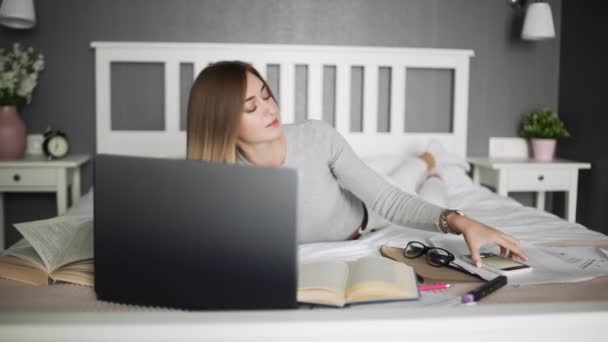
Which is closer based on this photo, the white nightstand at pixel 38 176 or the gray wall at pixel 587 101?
the white nightstand at pixel 38 176

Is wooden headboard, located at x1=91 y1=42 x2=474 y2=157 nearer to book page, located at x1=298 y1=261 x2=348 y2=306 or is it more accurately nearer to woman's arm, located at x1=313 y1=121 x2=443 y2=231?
woman's arm, located at x1=313 y1=121 x2=443 y2=231

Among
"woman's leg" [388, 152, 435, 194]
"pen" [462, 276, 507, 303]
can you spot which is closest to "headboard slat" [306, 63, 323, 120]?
"woman's leg" [388, 152, 435, 194]

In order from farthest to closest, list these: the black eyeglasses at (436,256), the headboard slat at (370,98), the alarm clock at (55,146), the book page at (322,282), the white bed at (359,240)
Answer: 1. the headboard slat at (370,98)
2. the alarm clock at (55,146)
3. the black eyeglasses at (436,256)
4. the book page at (322,282)
5. the white bed at (359,240)

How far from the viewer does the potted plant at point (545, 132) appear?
103 inches

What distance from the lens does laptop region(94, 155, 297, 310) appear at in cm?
60

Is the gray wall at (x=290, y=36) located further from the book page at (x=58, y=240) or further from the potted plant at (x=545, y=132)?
the book page at (x=58, y=240)

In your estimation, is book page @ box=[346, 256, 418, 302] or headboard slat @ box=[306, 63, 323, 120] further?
headboard slat @ box=[306, 63, 323, 120]

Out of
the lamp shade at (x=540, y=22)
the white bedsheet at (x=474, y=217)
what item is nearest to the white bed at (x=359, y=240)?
the white bedsheet at (x=474, y=217)

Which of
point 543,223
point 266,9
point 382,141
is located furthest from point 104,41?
point 543,223

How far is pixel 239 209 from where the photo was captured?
0.61 m

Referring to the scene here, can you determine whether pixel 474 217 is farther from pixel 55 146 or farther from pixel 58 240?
pixel 55 146

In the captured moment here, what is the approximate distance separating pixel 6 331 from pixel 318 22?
238cm

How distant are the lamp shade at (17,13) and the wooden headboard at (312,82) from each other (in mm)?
293

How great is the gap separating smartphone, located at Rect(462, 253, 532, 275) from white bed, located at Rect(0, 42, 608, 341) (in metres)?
0.12
